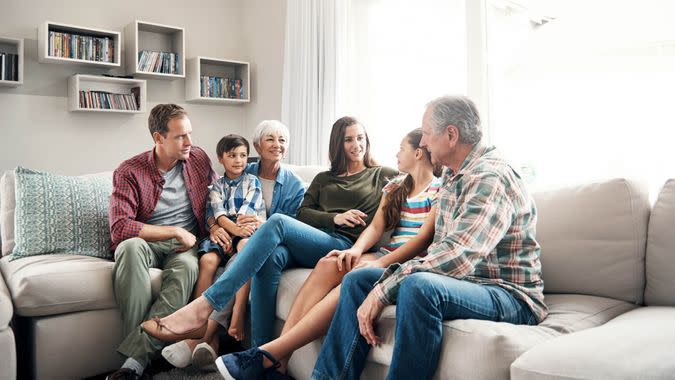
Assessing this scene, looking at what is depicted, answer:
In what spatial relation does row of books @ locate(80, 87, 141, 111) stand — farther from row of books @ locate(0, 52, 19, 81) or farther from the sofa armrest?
the sofa armrest

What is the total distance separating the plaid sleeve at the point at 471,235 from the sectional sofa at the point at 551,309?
15cm

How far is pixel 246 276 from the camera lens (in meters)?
2.21

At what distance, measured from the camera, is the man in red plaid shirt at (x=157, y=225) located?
2.34 meters

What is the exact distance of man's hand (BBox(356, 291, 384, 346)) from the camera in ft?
5.50

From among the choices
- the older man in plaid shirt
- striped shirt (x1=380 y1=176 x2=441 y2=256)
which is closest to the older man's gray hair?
the older man in plaid shirt

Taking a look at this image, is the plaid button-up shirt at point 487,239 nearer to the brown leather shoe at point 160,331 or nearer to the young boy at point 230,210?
the brown leather shoe at point 160,331

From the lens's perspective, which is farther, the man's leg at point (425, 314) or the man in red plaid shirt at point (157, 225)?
the man in red plaid shirt at point (157, 225)

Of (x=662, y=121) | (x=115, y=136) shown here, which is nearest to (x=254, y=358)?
(x=662, y=121)

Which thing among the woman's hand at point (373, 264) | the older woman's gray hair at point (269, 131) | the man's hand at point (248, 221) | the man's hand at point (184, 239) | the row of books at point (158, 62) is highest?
the row of books at point (158, 62)

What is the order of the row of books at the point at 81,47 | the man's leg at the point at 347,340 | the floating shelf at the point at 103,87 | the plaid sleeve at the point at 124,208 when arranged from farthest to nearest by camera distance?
the floating shelf at the point at 103,87, the row of books at the point at 81,47, the plaid sleeve at the point at 124,208, the man's leg at the point at 347,340

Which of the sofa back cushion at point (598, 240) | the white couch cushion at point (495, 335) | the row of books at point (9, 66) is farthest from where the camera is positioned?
the row of books at point (9, 66)

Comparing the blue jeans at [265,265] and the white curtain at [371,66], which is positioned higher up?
the white curtain at [371,66]

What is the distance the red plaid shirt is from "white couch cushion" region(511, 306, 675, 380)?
1.89 m

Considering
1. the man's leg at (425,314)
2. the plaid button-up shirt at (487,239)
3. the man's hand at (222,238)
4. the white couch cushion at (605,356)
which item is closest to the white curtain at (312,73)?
the man's hand at (222,238)
